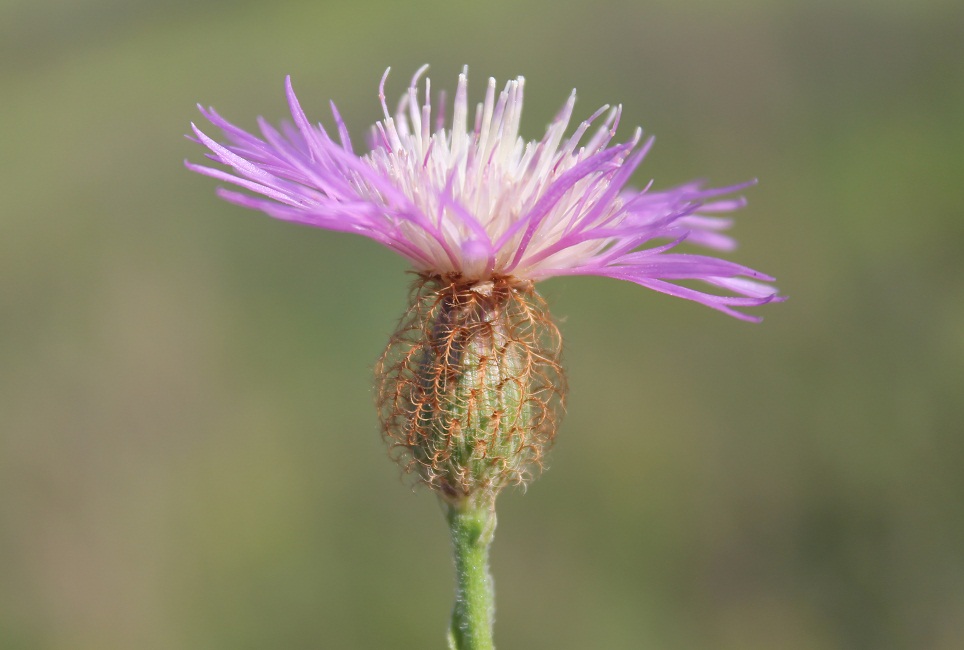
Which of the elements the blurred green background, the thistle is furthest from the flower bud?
the blurred green background

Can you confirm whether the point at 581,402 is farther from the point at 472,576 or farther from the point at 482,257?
the point at 482,257

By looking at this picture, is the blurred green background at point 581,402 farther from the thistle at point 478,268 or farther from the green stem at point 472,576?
the thistle at point 478,268

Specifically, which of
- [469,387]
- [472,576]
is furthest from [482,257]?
[472,576]

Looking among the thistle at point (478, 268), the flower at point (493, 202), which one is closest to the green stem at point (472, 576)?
the thistle at point (478, 268)

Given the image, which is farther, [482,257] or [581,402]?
[581,402]

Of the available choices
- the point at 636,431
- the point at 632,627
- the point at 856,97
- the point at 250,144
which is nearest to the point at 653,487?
the point at 636,431
